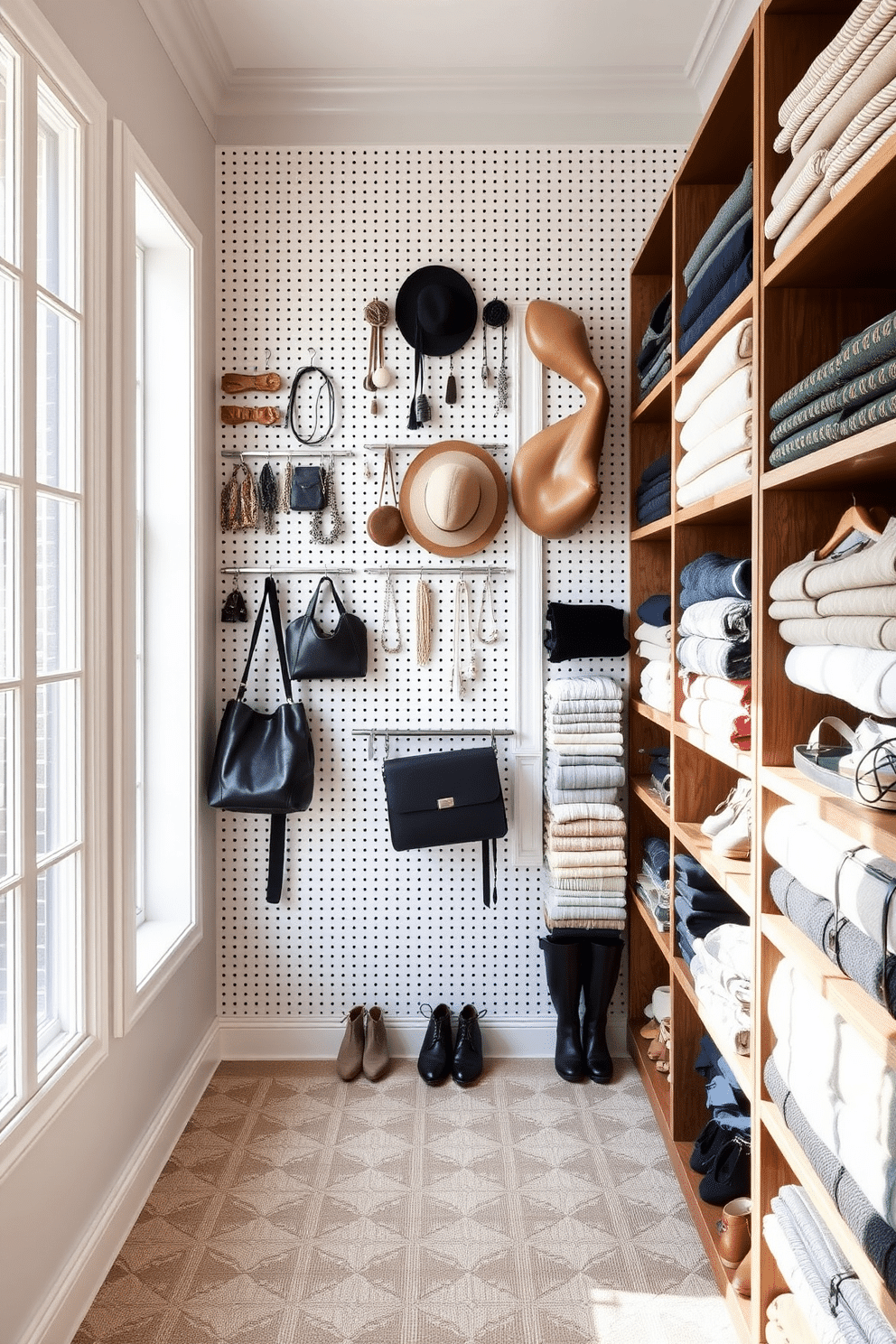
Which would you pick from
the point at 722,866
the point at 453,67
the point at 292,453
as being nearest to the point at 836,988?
the point at 722,866

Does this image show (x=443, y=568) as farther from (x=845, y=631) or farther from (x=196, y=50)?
(x=845, y=631)

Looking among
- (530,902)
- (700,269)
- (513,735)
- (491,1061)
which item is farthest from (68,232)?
(491,1061)

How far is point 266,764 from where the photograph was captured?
9.07 ft

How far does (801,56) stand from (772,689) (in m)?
1.07

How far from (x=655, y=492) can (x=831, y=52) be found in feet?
4.46

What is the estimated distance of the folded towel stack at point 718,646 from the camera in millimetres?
1833

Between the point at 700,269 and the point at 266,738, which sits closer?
the point at 700,269

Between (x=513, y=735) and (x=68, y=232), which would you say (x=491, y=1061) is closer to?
(x=513, y=735)

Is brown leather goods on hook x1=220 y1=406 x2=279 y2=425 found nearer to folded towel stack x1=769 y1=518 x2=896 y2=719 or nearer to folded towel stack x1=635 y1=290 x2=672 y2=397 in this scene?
folded towel stack x1=635 y1=290 x2=672 y2=397

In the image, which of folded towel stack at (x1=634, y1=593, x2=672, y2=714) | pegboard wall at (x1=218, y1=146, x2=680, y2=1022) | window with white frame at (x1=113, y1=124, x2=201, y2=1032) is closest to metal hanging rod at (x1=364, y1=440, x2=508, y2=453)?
pegboard wall at (x1=218, y1=146, x2=680, y2=1022)

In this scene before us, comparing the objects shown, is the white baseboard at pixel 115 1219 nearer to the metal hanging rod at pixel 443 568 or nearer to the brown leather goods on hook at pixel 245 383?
the metal hanging rod at pixel 443 568

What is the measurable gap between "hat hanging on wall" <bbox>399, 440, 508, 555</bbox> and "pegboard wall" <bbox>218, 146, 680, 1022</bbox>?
0.09 meters

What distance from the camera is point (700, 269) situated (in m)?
2.01

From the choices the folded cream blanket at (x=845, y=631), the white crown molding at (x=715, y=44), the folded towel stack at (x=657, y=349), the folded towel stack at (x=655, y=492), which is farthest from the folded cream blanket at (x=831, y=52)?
the white crown molding at (x=715, y=44)
